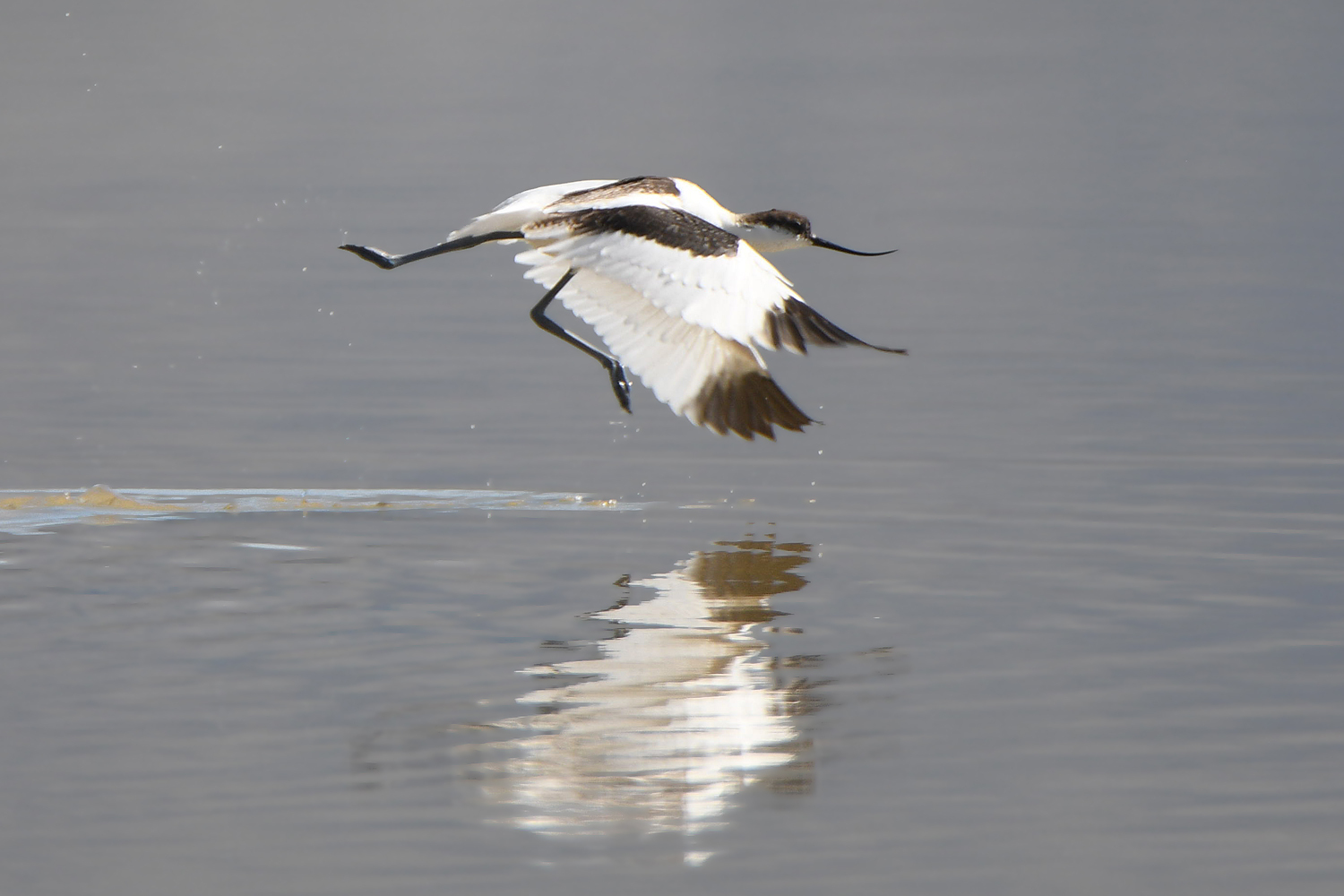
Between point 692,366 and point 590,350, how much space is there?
0.93 meters

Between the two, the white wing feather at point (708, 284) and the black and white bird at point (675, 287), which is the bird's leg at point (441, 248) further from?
the white wing feather at point (708, 284)

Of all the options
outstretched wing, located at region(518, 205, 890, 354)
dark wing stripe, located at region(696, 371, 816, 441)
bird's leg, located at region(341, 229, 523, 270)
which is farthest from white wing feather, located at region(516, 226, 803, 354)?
bird's leg, located at region(341, 229, 523, 270)

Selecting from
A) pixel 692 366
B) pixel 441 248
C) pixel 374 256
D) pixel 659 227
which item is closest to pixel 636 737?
pixel 659 227

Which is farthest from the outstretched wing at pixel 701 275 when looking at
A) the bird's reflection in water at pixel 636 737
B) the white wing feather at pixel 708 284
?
the bird's reflection in water at pixel 636 737

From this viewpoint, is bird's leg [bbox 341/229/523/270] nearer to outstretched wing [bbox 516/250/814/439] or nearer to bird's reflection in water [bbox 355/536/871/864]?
outstretched wing [bbox 516/250/814/439]

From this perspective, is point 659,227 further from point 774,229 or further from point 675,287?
point 774,229

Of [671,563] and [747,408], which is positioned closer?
[671,563]

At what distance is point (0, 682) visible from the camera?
516 centimetres

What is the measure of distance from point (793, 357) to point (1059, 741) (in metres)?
6.04

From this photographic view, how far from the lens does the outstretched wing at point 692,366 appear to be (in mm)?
7062

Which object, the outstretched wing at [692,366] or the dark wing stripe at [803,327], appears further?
the outstretched wing at [692,366]

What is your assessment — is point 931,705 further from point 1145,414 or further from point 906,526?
point 1145,414

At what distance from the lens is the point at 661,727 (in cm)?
485

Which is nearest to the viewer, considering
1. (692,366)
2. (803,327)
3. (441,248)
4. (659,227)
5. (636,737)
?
(636,737)
